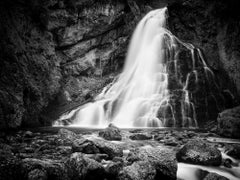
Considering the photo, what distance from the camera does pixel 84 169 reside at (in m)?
5.18

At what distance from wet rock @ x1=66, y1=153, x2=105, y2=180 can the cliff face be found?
10.1m

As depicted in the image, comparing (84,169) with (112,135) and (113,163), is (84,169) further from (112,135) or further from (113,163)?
(112,135)

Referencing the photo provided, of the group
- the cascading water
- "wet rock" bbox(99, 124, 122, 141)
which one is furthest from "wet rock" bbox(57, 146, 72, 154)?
the cascading water

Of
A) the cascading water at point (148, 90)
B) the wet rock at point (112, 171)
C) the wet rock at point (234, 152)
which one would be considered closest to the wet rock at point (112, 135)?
the wet rock at point (234, 152)

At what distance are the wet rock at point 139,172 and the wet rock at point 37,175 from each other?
1732mm

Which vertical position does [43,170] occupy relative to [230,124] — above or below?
below

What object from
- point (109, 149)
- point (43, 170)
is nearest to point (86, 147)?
point (109, 149)

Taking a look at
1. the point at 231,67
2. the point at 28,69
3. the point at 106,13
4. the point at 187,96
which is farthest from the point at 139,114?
the point at 106,13

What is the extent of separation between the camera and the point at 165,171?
5.52 metres

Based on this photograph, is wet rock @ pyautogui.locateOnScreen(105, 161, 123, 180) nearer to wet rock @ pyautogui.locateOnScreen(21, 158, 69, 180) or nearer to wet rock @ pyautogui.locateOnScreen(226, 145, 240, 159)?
wet rock @ pyautogui.locateOnScreen(21, 158, 69, 180)

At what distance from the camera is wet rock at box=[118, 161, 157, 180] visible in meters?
4.99

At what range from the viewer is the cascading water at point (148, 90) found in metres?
18.0

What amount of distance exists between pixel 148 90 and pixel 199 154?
47.9 ft

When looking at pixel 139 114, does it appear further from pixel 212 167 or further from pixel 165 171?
pixel 165 171
